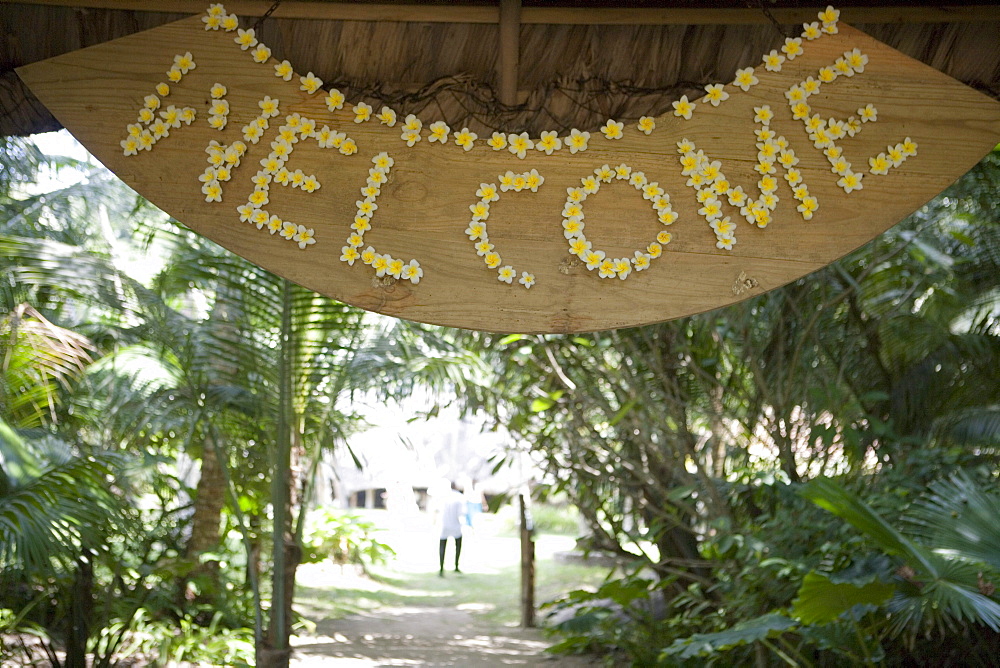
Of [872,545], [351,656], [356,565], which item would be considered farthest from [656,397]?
[356,565]

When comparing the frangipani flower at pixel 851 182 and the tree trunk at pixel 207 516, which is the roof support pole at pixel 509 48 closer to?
the frangipani flower at pixel 851 182

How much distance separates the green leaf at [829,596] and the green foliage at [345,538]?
625 cm

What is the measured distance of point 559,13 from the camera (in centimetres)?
145

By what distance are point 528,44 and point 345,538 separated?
766cm

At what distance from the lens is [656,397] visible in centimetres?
442

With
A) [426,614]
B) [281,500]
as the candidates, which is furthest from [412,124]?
[426,614]

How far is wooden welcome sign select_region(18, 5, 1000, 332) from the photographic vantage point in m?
1.30

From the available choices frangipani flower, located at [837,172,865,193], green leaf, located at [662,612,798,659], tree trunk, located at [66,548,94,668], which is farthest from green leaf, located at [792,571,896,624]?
tree trunk, located at [66,548,94,668]

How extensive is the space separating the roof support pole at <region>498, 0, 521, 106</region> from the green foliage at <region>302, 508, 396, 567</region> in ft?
23.8

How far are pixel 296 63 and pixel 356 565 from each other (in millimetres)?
7814

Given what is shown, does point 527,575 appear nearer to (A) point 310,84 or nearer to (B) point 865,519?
(B) point 865,519

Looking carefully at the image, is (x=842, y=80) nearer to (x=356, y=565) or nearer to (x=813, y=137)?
(x=813, y=137)

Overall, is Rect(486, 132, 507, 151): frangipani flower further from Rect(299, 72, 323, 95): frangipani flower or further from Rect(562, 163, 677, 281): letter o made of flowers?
Rect(299, 72, 323, 95): frangipani flower

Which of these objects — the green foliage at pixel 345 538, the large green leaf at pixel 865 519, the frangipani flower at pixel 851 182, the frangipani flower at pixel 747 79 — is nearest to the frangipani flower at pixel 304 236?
the frangipani flower at pixel 747 79
